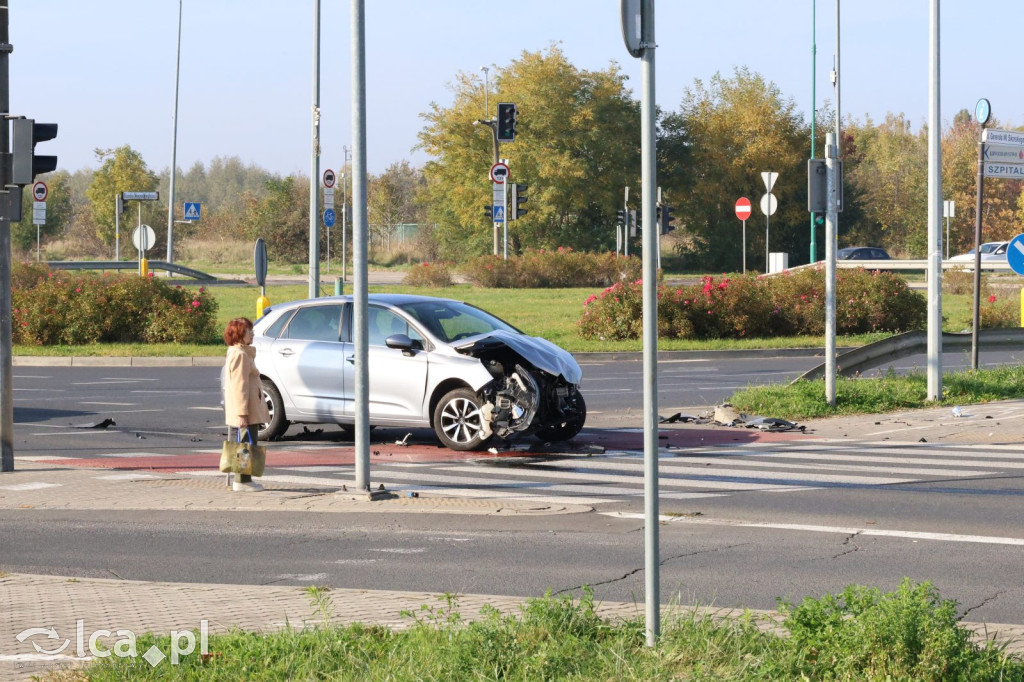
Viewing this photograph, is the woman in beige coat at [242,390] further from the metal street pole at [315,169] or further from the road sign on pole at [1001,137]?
the metal street pole at [315,169]

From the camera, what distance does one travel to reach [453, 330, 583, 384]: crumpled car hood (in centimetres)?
1352

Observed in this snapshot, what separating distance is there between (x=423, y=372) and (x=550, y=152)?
49001mm

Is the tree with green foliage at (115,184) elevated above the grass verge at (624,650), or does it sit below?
above

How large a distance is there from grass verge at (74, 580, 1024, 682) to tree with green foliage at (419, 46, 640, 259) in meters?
56.1

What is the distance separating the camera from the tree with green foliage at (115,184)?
66188 mm

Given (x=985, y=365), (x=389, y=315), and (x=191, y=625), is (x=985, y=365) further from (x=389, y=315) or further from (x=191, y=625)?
(x=191, y=625)

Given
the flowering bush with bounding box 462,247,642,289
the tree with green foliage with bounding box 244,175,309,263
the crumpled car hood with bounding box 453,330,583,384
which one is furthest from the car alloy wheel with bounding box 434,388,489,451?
the tree with green foliage with bounding box 244,175,309,263

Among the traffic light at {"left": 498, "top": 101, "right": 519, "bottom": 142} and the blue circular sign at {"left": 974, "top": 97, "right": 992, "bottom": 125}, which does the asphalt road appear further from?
the traffic light at {"left": 498, "top": 101, "right": 519, "bottom": 142}

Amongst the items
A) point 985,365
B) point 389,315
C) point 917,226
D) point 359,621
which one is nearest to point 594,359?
point 985,365

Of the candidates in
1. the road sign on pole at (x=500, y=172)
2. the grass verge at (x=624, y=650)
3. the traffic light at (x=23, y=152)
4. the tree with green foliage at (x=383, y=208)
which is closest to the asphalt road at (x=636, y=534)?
the grass verge at (x=624, y=650)

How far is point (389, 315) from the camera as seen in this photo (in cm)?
1419

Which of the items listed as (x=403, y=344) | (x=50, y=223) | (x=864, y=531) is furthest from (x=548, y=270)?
(x=50, y=223)

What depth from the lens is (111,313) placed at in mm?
27750

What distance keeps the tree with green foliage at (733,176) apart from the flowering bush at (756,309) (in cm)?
3832
